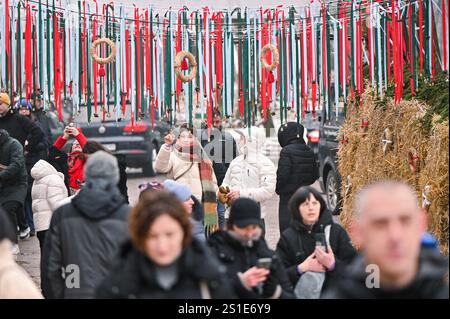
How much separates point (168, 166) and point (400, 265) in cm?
666

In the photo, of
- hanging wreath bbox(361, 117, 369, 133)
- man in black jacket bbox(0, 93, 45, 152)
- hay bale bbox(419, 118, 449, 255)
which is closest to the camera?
hay bale bbox(419, 118, 449, 255)

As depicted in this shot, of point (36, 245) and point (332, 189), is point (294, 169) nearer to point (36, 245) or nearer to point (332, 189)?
point (36, 245)

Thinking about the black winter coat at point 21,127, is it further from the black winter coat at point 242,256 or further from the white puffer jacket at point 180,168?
the black winter coat at point 242,256

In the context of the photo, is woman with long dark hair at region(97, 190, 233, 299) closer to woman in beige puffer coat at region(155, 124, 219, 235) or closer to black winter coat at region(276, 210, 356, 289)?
black winter coat at region(276, 210, 356, 289)

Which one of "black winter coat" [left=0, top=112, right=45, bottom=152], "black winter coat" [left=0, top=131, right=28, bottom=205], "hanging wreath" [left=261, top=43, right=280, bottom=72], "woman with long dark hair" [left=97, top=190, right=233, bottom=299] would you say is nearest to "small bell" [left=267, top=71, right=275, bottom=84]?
"hanging wreath" [left=261, top=43, right=280, bottom=72]

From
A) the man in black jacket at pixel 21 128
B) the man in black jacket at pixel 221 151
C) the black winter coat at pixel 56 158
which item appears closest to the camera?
the black winter coat at pixel 56 158

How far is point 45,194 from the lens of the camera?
9.39 meters

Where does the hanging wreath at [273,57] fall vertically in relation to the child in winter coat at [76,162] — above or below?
above

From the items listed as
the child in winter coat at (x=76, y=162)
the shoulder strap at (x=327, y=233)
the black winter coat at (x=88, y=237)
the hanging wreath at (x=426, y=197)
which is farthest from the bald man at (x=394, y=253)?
the child in winter coat at (x=76, y=162)

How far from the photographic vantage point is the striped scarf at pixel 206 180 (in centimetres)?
1027

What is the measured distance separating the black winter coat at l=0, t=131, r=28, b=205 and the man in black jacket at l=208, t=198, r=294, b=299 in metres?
5.15

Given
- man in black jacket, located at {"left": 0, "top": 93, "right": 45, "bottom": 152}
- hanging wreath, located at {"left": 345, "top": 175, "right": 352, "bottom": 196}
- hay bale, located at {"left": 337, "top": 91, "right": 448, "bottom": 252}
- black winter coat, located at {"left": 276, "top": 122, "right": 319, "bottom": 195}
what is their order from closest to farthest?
hay bale, located at {"left": 337, "top": 91, "right": 448, "bottom": 252} < black winter coat, located at {"left": 276, "top": 122, "right": 319, "bottom": 195} < hanging wreath, located at {"left": 345, "top": 175, "right": 352, "bottom": 196} < man in black jacket, located at {"left": 0, "top": 93, "right": 45, "bottom": 152}

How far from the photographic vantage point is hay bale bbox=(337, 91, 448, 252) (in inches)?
349

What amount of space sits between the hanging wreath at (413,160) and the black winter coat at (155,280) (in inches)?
211
